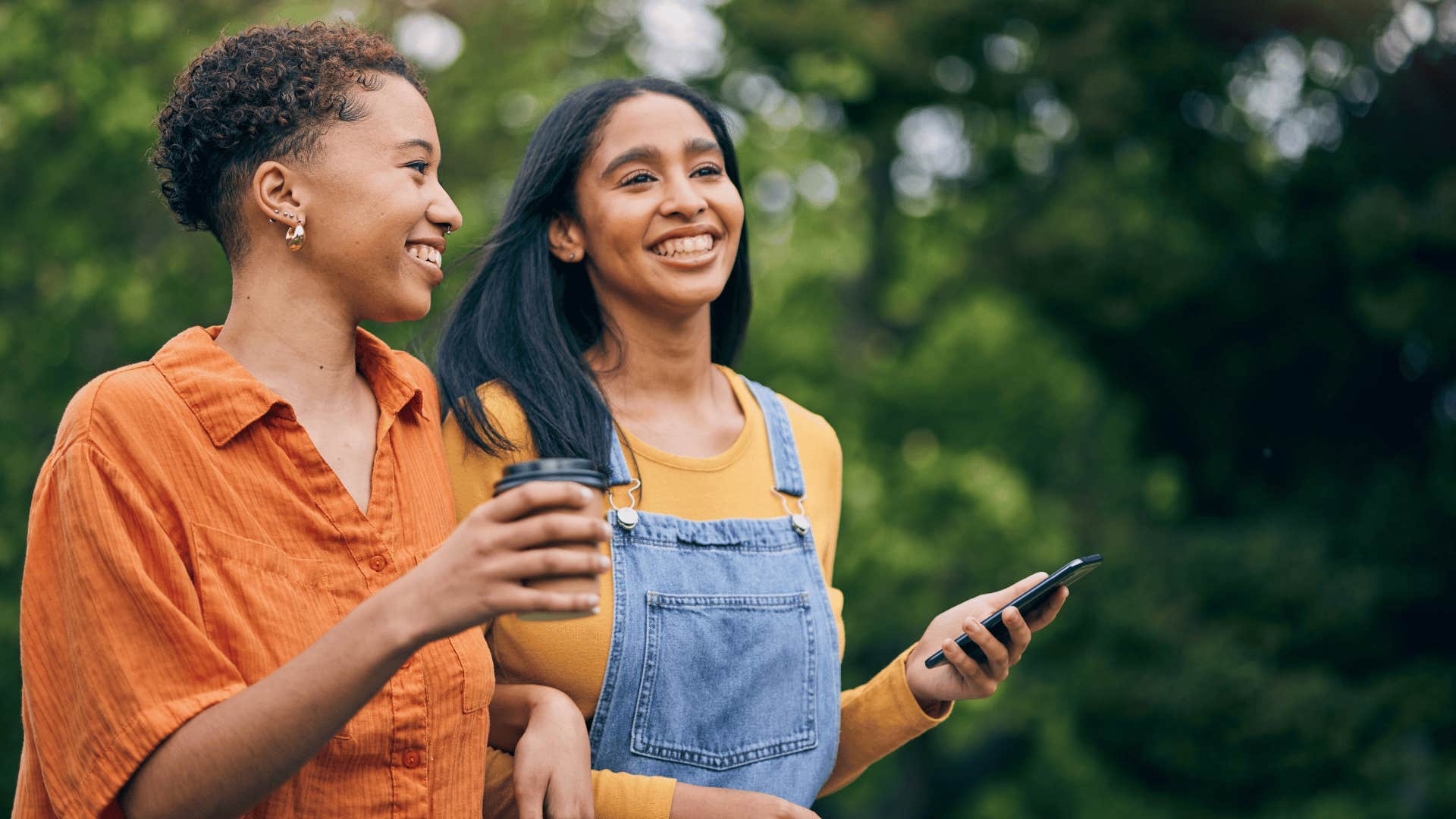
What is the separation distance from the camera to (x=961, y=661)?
2.63 metres

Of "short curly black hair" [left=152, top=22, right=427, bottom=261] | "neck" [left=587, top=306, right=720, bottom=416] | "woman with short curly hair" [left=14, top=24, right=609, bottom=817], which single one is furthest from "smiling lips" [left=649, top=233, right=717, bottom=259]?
"short curly black hair" [left=152, top=22, right=427, bottom=261]

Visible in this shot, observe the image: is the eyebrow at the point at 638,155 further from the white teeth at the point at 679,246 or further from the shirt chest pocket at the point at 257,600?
the shirt chest pocket at the point at 257,600

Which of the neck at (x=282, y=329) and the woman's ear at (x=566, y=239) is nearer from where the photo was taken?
the neck at (x=282, y=329)

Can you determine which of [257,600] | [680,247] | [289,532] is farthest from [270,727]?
[680,247]

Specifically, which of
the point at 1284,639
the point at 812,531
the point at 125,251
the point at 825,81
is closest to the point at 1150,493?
the point at 1284,639

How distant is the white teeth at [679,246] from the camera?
113 inches

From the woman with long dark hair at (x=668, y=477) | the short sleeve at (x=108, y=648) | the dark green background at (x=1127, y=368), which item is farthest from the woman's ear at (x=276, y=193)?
the dark green background at (x=1127, y=368)

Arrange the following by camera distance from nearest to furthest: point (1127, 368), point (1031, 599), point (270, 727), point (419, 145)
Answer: point (270, 727) < point (419, 145) < point (1031, 599) < point (1127, 368)

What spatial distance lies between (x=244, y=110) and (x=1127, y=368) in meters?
12.9

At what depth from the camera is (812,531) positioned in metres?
2.94

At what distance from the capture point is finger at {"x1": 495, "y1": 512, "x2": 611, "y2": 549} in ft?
5.35

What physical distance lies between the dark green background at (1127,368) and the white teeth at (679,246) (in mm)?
7906

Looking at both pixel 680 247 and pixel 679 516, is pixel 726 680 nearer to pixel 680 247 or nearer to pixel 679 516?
pixel 679 516

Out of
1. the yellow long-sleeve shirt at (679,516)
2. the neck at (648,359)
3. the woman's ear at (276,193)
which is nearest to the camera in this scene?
the woman's ear at (276,193)
